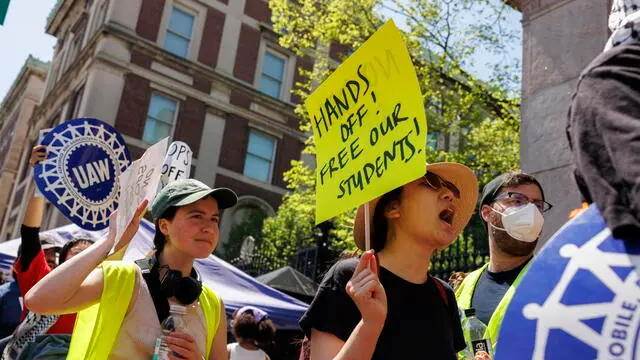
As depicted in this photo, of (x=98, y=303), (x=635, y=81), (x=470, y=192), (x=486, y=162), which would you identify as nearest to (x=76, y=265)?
(x=98, y=303)

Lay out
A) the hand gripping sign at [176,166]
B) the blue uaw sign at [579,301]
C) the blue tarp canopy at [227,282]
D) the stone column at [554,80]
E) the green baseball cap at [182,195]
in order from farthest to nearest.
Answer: the blue tarp canopy at [227,282] < the stone column at [554,80] < the hand gripping sign at [176,166] < the green baseball cap at [182,195] < the blue uaw sign at [579,301]

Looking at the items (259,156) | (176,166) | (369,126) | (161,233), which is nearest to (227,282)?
(176,166)

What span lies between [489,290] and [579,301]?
1.80 meters

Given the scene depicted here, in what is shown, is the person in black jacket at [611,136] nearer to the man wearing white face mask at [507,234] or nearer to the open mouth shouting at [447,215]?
the open mouth shouting at [447,215]

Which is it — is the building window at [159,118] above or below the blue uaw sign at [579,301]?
above

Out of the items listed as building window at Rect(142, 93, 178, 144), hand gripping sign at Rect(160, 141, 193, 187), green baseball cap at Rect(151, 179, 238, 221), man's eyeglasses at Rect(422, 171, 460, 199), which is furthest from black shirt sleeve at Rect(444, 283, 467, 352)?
building window at Rect(142, 93, 178, 144)

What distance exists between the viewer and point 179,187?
2.76 metres

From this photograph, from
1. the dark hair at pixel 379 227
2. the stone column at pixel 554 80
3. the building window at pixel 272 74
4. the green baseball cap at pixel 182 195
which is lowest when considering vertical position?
the dark hair at pixel 379 227

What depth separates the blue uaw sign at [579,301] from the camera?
1.07 meters

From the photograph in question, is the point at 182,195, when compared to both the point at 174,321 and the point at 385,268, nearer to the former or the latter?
the point at 174,321

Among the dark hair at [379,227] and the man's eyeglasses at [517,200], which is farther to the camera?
the man's eyeglasses at [517,200]

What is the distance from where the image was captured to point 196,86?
70.8 feet

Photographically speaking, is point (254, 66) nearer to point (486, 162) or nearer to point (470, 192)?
point (486, 162)

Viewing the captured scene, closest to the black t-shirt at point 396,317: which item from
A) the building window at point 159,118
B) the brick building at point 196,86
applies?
the brick building at point 196,86
